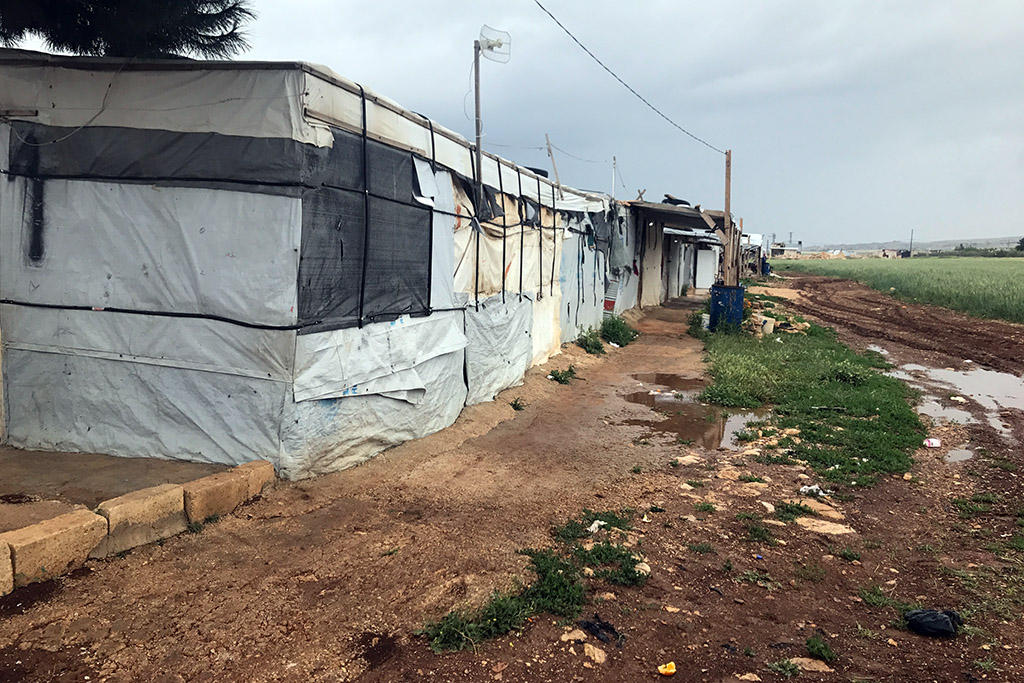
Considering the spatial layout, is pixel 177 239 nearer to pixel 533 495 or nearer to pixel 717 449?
pixel 533 495

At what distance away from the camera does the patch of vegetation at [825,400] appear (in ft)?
20.4

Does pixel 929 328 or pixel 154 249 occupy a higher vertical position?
pixel 154 249

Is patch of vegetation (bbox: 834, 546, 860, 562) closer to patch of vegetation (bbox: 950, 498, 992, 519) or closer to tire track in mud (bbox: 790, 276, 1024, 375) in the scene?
patch of vegetation (bbox: 950, 498, 992, 519)

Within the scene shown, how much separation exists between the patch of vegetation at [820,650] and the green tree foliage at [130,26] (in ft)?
19.5

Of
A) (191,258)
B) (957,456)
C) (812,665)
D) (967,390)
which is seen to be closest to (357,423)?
(191,258)

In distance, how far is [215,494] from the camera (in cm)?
421

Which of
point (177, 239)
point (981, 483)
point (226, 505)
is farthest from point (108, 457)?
point (981, 483)

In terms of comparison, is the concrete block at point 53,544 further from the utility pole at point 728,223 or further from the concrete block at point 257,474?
the utility pole at point 728,223

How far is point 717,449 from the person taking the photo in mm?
6742

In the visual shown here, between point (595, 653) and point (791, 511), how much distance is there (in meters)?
2.64

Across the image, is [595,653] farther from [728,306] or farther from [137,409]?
[728,306]

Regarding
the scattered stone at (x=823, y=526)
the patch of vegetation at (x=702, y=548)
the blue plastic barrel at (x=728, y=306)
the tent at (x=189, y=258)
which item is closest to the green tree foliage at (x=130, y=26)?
the tent at (x=189, y=258)

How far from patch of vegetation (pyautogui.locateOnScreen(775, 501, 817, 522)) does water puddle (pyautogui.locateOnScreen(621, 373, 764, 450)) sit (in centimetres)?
176

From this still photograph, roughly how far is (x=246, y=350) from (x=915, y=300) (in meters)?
28.8
